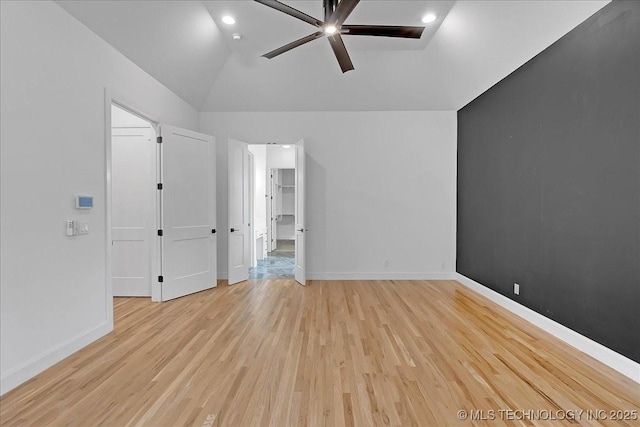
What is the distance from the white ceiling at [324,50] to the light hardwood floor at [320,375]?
3.05m

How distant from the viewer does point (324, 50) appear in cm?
461

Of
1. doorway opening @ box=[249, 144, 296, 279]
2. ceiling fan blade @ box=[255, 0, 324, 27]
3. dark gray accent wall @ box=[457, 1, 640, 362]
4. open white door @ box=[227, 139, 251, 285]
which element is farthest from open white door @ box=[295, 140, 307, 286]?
dark gray accent wall @ box=[457, 1, 640, 362]

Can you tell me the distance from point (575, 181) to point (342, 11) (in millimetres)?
2642

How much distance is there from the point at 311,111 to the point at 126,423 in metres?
4.96

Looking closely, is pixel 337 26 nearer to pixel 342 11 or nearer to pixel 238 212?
pixel 342 11

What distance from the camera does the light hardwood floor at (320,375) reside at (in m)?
1.94

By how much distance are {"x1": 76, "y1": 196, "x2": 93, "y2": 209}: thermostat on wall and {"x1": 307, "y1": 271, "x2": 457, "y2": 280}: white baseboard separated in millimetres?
3506

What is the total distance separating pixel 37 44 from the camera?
2441 mm

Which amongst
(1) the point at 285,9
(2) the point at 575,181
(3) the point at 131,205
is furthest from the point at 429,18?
(3) the point at 131,205

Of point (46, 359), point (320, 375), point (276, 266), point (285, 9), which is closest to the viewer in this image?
point (320, 375)

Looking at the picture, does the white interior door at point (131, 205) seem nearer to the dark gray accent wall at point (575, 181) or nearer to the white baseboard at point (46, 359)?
the white baseboard at point (46, 359)

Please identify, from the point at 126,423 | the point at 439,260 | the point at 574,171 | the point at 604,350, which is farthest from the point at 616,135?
the point at 126,423

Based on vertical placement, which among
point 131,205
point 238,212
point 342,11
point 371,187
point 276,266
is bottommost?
point 276,266

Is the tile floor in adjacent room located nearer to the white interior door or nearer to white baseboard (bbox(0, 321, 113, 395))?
the white interior door
